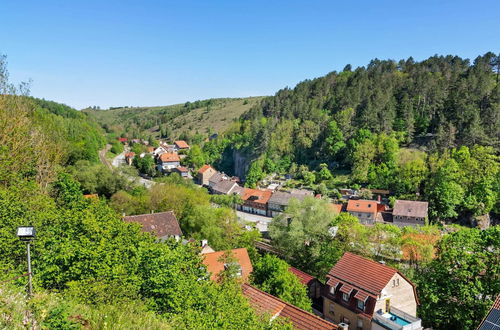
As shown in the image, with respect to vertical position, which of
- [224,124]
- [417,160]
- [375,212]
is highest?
[224,124]

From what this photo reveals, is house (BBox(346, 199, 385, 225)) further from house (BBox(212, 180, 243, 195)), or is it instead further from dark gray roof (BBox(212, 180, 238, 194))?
dark gray roof (BBox(212, 180, 238, 194))

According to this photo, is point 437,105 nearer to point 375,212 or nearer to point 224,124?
point 375,212

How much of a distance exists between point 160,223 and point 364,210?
112ft

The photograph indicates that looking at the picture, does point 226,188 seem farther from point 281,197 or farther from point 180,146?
point 180,146

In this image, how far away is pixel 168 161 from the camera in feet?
319

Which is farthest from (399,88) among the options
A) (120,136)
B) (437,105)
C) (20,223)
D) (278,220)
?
(120,136)

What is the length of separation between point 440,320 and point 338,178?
50429mm

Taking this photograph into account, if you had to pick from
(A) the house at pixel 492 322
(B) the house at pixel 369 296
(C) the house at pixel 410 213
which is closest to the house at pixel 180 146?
(C) the house at pixel 410 213

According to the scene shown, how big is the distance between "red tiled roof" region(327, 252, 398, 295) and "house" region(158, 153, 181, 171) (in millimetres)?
79906

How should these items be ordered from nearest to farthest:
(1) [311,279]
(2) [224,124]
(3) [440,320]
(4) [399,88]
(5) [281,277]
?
(3) [440,320]
(5) [281,277]
(1) [311,279]
(4) [399,88]
(2) [224,124]

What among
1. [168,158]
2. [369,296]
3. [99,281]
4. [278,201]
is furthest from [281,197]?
[99,281]

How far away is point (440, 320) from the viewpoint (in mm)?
20500

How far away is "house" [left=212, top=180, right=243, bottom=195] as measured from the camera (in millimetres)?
69256

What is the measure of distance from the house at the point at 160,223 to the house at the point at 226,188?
33.5 m
